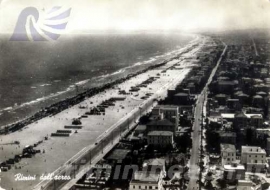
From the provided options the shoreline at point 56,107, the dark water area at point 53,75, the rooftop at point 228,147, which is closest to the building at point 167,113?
the rooftop at point 228,147

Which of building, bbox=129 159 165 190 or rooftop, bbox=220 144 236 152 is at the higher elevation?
rooftop, bbox=220 144 236 152

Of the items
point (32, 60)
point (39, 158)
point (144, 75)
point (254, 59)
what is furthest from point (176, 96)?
point (32, 60)

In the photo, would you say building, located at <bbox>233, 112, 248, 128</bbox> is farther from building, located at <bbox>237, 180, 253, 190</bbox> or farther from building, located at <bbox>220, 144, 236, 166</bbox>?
building, located at <bbox>237, 180, 253, 190</bbox>

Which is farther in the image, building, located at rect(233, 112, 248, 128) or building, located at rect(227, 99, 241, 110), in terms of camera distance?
building, located at rect(227, 99, 241, 110)

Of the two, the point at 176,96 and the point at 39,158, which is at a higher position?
the point at 176,96

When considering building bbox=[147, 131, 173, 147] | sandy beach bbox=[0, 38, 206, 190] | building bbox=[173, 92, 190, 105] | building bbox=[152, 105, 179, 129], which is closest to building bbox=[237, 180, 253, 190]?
building bbox=[147, 131, 173, 147]

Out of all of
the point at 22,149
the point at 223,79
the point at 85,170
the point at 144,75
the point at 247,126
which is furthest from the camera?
the point at 144,75

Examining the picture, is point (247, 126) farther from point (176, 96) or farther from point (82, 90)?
point (82, 90)

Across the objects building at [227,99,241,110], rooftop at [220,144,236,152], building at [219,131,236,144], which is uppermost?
building at [227,99,241,110]
